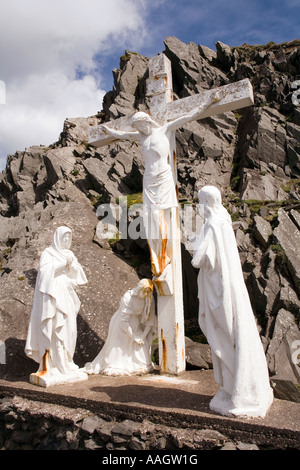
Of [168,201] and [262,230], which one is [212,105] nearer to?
[168,201]

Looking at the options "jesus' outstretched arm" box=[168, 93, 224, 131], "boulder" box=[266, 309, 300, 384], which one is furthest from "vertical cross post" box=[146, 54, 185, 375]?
"boulder" box=[266, 309, 300, 384]

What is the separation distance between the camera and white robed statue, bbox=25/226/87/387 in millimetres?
6129

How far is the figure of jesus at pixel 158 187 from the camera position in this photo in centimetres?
675

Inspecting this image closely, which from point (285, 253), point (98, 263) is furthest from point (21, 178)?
point (285, 253)

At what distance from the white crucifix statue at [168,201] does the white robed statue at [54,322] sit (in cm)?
143

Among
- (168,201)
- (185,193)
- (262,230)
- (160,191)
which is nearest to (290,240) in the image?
(262,230)

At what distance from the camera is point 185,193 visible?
12.9 metres

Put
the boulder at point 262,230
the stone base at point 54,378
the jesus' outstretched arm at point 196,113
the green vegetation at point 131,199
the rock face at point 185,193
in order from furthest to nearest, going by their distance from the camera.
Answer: the green vegetation at point 131,199 < the boulder at point 262,230 < the rock face at point 185,193 < the jesus' outstretched arm at point 196,113 < the stone base at point 54,378

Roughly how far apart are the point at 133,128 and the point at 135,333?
383 cm

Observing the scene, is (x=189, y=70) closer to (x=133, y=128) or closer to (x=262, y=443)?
(x=133, y=128)

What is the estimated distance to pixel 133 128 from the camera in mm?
7629

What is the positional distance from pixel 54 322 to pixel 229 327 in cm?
316

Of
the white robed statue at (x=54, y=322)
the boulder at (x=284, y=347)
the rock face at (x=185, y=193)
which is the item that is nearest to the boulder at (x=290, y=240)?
the rock face at (x=185, y=193)

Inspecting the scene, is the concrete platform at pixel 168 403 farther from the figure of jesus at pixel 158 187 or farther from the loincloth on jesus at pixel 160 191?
the loincloth on jesus at pixel 160 191
